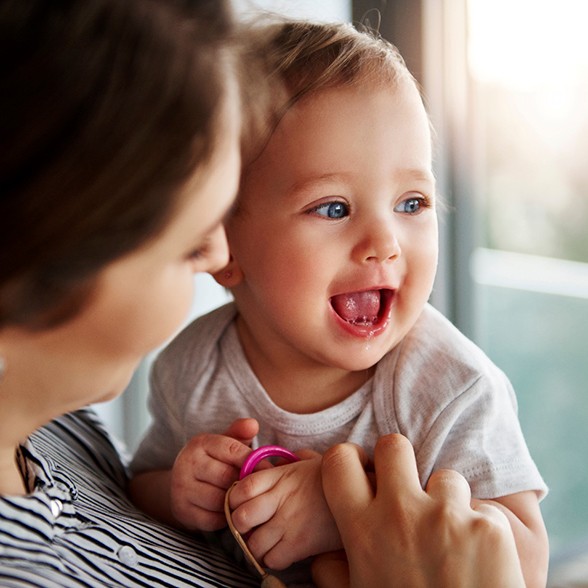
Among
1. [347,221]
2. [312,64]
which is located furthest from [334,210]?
[312,64]

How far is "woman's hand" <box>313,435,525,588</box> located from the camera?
73cm

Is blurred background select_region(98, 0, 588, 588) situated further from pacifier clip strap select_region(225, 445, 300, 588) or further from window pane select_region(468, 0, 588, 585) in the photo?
pacifier clip strap select_region(225, 445, 300, 588)

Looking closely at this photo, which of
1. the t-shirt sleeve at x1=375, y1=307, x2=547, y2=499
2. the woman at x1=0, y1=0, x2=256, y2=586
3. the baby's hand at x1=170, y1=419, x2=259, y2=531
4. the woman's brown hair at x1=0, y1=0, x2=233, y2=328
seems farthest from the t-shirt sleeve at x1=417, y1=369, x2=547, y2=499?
the woman's brown hair at x1=0, y1=0, x2=233, y2=328

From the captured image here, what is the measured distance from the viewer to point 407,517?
2.53 feet

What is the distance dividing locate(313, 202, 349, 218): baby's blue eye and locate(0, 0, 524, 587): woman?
23 centimetres

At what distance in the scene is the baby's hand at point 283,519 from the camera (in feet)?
2.86

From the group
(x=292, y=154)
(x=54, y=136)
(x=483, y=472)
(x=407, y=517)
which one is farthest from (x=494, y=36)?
(x=54, y=136)

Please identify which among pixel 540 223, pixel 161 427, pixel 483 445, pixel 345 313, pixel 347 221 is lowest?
pixel 540 223

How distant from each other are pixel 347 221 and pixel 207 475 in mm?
319

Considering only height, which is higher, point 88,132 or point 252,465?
point 88,132

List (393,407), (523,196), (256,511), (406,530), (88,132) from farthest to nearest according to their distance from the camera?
1. (523,196)
2. (393,407)
3. (256,511)
4. (406,530)
5. (88,132)

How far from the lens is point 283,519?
87cm

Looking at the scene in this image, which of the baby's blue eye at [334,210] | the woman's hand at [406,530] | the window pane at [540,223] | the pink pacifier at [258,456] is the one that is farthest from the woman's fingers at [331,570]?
the window pane at [540,223]

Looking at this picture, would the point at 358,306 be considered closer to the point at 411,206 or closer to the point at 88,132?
the point at 411,206
